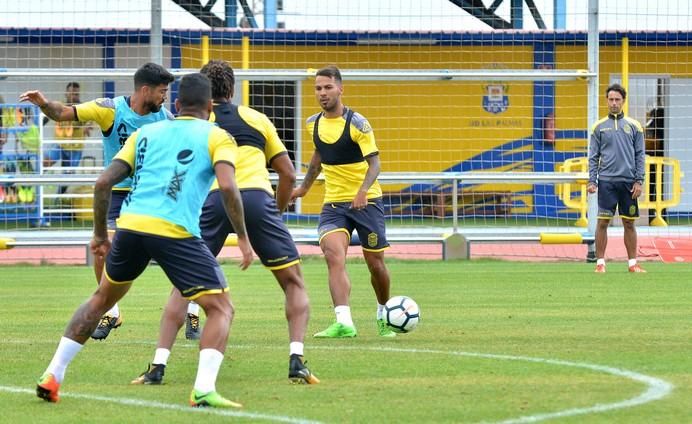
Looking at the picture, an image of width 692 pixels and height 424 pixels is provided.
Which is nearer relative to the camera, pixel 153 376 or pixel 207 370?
pixel 207 370

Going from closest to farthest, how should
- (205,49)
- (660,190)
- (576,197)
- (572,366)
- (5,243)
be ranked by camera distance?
(572,366) < (5,243) < (205,49) < (576,197) < (660,190)

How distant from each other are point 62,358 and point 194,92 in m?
1.54

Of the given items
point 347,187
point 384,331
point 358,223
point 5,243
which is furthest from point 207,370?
point 5,243

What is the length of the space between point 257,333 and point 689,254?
1135 cm

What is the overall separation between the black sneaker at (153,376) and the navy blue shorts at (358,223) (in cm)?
326

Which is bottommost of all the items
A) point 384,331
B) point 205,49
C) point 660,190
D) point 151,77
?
point 384,331

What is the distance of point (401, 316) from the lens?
10047 mm

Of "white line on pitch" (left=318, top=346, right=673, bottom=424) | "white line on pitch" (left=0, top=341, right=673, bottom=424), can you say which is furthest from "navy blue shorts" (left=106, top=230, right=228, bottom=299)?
"white line on pitch" (left=318, top=346, right=673, bottom=424)

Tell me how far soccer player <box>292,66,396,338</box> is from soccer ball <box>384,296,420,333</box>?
37cm

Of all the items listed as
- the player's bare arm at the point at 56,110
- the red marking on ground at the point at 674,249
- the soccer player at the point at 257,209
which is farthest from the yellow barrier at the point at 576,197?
the soccer player at the point at 257,209

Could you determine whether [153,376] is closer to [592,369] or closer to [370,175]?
[592,369]

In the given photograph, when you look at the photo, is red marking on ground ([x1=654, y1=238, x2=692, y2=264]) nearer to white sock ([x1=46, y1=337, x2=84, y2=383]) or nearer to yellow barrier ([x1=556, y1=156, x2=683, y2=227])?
yellow barrier ([x1=556, y1=156, x2=683, y2=227])

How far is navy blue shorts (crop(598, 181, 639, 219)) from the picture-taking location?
16.9 metres

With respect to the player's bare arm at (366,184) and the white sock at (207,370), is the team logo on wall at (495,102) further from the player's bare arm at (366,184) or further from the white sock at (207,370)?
the white sock at (207,370)
